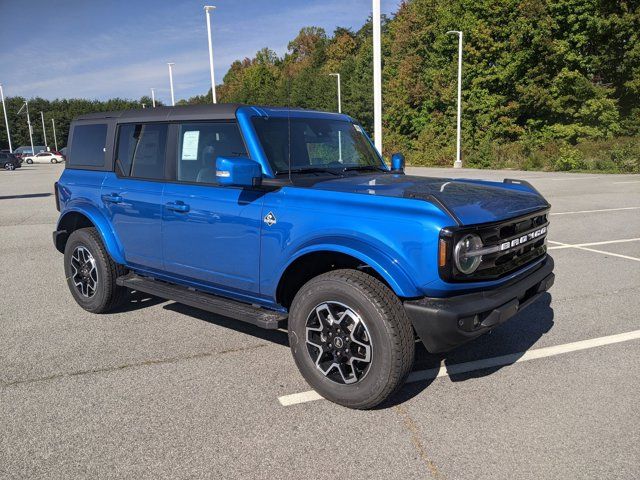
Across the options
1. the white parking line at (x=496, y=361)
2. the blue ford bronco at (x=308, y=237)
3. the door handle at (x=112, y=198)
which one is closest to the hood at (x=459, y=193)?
the blue ford bronco at (x=308, y=237)

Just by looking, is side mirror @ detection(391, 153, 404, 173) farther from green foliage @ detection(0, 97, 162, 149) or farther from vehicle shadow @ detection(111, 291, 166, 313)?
green foliage @ detection(0, 97, 162, 149)

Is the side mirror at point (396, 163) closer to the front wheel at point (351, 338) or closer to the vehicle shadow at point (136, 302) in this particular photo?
the front wheel at point (351, 338)

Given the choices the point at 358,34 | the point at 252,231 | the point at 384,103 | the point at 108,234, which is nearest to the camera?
the point at 252,231

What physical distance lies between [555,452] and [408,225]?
145 cm

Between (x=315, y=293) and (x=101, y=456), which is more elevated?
(x=315, y=293)

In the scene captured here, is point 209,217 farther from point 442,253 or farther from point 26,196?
point 26,196

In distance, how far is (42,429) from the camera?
301 centimetres

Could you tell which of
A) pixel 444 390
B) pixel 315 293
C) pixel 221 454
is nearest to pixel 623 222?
A: pixel 444 390

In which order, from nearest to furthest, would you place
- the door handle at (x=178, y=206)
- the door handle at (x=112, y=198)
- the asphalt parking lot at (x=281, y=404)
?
the asphalt parking lot at (x=281, y=404) → the door handle at (x=178, y=206) → the door handle at (x=112, y=198)

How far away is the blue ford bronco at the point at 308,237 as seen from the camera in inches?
117

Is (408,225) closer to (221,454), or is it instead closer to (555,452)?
(555,452)

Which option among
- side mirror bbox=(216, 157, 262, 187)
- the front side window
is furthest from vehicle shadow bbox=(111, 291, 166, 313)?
side mirror bbox=(216, 157, 262, 187)

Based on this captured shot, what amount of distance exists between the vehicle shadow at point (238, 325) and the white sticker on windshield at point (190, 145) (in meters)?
1.59

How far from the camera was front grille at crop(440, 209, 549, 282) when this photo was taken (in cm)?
290
